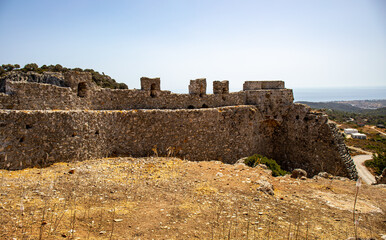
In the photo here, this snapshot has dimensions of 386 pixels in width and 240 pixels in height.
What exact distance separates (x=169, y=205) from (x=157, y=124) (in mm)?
5002

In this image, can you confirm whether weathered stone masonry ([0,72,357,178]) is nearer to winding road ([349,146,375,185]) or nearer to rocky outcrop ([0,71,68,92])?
rocky outcrop ([0,71,68,92])

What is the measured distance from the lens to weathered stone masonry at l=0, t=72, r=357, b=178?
7703mm

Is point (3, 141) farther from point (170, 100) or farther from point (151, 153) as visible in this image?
point (170, 100)

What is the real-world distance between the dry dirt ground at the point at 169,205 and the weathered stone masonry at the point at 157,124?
0.84m

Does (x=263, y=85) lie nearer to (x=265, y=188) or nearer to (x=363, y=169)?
(x=265, y=188)

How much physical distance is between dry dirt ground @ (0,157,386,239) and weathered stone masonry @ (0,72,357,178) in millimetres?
836

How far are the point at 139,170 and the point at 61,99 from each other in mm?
3693

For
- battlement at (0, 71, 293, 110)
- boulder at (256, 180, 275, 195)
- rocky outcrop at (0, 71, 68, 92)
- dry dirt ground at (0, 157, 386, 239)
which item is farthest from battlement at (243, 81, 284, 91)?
rocky outcrop at (0, 71, 68, 92)

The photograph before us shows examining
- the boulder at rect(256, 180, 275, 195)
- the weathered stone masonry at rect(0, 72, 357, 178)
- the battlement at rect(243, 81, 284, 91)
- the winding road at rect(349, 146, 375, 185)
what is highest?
the battlement at rect(243, 81, 284, 91)

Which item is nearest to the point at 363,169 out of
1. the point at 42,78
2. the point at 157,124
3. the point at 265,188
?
the point at 265,188

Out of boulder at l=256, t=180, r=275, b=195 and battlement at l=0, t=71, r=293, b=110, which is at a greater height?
battlement at l=0, t=71, r=293, b=110

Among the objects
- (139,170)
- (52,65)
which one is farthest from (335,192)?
(52,65)

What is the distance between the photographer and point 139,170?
8.36 metres

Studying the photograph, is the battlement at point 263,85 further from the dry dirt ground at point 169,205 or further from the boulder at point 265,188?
the boulder at point 265,188
